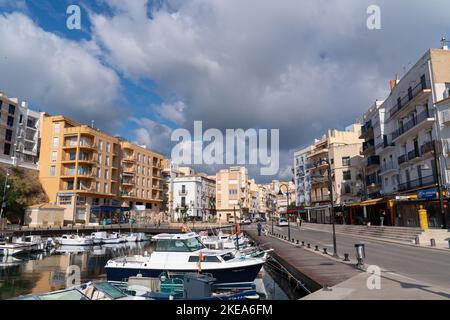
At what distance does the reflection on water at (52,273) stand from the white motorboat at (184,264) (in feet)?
6.60

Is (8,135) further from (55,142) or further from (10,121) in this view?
(55,142)

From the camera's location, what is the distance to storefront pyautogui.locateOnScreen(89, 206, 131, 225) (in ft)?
210

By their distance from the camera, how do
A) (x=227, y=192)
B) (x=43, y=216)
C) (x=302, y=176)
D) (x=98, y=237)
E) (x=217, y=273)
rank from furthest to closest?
(x=227, y=192) < (x=302, y=176) < (x=43, y=216) < (x=98, y=237) < (x=217, y=273)

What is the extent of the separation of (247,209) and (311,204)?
40703 mm

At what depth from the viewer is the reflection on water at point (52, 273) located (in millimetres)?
18737

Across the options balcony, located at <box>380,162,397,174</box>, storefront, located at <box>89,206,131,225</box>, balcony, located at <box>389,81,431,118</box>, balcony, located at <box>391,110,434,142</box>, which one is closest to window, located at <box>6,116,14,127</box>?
storefront, located at <box>89,206,131,225</box>

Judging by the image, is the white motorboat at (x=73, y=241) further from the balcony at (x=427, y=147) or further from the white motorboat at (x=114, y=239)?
the balcony at (x=427, y=147)

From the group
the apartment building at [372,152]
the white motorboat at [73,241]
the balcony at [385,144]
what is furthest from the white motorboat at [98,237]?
the balcony at [385,144]

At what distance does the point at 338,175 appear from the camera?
64000mm

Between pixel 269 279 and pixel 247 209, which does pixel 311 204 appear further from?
pixel 269 279

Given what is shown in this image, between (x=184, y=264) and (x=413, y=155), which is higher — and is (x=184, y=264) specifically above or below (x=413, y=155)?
below

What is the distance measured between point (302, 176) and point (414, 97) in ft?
159

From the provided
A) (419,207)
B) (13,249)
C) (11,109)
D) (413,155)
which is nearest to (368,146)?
(413,155)
